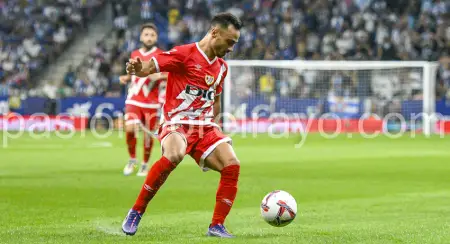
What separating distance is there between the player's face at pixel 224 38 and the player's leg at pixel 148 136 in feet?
24.0

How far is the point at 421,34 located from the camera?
35094 millimetres

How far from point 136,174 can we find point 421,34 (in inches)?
851

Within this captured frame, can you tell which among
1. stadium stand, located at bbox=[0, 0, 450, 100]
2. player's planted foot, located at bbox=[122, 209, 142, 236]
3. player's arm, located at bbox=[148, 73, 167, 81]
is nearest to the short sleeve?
player's planted foot, located at bbox=[122, 209, 142, 236]

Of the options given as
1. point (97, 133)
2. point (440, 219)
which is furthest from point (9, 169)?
point (97, 133)

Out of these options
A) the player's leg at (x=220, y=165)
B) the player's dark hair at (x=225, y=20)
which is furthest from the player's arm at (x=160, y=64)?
the player's leg at (x=220, y=165)

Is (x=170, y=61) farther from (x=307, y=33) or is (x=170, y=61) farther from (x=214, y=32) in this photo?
(x=307, y=33)

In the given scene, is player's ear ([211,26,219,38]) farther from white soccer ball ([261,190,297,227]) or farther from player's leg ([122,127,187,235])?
white soccer ball ([261,190,297,227])

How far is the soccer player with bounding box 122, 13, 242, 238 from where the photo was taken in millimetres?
8344

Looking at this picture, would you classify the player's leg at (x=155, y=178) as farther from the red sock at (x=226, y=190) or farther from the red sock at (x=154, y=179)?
the red sock at (x=226, y=190)

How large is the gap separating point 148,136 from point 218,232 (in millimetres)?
7865

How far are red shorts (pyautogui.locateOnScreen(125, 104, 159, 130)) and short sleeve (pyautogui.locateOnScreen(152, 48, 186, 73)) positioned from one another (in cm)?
745

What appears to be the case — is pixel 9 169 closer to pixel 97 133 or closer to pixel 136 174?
pixel 136 174

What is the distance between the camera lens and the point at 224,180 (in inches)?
332

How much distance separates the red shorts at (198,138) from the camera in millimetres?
8539
